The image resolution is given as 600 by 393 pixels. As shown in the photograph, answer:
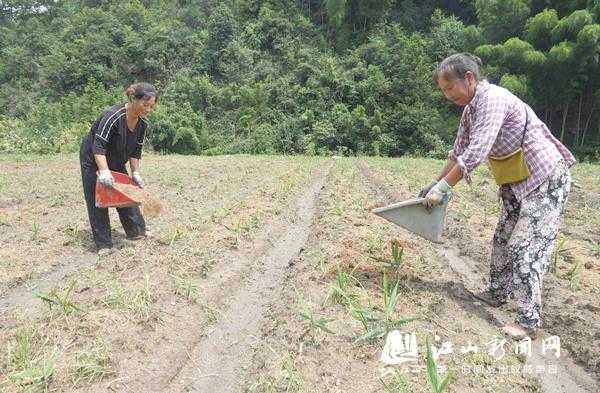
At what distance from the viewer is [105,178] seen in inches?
164

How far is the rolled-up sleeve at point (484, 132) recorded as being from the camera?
287 centimetres

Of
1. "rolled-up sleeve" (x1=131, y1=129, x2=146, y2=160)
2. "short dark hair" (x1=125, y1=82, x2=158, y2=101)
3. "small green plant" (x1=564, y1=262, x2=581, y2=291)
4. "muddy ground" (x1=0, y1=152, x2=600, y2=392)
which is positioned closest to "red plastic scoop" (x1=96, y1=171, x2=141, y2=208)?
"muddy ground" (x1=0, y1=152, x2=600, y2=392)

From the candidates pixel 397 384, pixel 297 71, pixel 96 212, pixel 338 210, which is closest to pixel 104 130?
pixel 96 212

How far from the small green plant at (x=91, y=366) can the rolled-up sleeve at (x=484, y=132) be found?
2.29m

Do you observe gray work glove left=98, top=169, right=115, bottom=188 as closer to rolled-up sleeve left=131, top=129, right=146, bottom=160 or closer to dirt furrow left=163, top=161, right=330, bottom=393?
rolled-up sleeve left=131, top=129, right=146, bottom=160

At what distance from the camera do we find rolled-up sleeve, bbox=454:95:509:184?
287 cm

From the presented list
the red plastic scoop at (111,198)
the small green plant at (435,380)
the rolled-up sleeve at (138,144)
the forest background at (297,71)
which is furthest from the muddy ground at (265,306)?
the forest background at (297,71)

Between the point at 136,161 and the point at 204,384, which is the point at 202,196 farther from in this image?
the point at 204,384

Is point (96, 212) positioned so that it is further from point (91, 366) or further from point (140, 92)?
point (91, 366)

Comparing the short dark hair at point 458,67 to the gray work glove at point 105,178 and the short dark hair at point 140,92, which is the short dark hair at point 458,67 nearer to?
the short dark hair at point 140,92

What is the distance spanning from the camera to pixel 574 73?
17.0m

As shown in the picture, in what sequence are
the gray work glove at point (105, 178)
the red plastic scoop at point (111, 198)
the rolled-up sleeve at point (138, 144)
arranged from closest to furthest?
the gray work glove at point (105, 178)
the red plastic scoop at point (111, 198)
the rolled-up sleeve at point (138, 144)

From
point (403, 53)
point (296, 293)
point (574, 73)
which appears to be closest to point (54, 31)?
point (403, 53)

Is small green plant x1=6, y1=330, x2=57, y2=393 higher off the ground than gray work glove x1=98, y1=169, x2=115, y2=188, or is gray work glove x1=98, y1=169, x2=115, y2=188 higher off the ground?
gray work glove x1=98, y1=169, x2=115, y2=188
